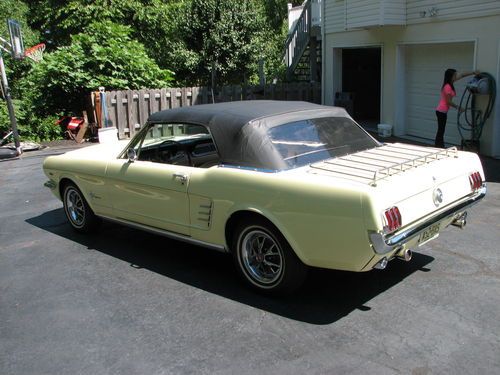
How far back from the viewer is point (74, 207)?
657 centimetres

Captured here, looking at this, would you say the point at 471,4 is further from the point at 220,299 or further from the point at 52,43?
the point at 52,43

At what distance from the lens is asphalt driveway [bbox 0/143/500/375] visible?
143 inches

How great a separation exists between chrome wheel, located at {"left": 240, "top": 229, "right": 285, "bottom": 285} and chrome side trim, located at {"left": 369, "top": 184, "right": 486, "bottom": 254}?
87 cm

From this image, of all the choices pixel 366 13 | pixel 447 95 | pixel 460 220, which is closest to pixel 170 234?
pixel 460 220

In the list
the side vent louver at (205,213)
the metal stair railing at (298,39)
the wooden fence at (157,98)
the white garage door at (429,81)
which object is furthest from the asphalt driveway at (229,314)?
the metal stair railing at (298,39)

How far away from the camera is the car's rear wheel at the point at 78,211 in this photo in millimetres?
6367

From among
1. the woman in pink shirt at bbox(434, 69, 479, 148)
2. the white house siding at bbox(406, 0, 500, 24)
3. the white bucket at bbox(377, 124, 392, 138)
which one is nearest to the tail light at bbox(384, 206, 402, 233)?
the woman in pink shirt at bbox(434, 69, 479, 148)

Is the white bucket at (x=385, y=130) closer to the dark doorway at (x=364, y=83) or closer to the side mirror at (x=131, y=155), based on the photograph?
the dark doorway at (x=364, y=83)

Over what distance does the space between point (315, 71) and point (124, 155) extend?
1327cm

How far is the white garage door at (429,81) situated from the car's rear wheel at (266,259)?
25.8ft

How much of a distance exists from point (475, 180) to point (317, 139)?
1.42 meters

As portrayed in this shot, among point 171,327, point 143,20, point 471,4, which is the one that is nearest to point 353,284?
point 171,327

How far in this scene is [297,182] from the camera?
4.19 meters

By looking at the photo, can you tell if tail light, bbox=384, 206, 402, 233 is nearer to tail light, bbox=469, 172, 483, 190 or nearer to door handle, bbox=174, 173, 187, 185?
tail light, bbox=469, 172, 483, 190
